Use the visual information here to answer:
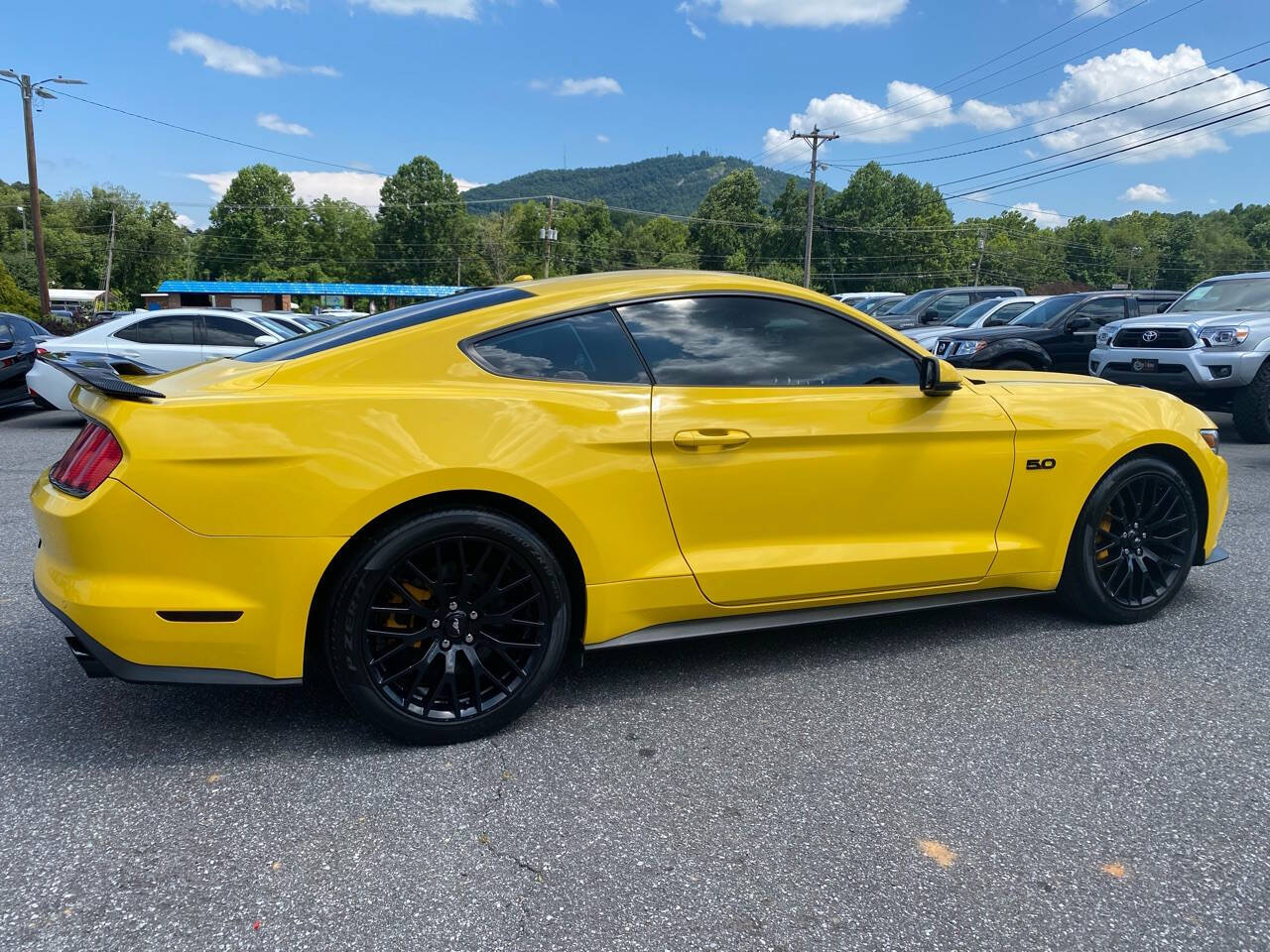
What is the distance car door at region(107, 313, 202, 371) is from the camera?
33.2ft

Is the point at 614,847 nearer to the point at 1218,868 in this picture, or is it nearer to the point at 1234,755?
the point at 1218,868

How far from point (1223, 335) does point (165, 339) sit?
12435mm

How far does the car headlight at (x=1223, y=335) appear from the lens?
930cm

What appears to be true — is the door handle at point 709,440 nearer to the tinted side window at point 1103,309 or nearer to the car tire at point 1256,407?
the car tire at point 1256,407

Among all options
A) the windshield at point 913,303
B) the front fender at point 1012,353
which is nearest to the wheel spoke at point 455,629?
the front fender at point 1012,353

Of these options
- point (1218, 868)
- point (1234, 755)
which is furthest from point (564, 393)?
point (1234, 755)

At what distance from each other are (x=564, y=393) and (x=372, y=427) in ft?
2.09

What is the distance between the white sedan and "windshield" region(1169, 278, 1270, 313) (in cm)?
1150

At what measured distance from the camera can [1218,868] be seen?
2.14 m

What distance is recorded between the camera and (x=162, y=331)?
1036 cm

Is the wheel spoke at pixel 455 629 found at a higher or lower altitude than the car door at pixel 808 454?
lower

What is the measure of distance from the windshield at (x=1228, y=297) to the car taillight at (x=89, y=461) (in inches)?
464

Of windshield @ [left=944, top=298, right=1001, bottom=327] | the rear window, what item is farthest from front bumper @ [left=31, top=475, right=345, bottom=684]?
windshield @ [left=944, top=298, right=1001, bottom=327]

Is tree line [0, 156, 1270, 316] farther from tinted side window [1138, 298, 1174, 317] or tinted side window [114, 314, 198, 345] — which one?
tinted side window [114, 314, 198, 345]
